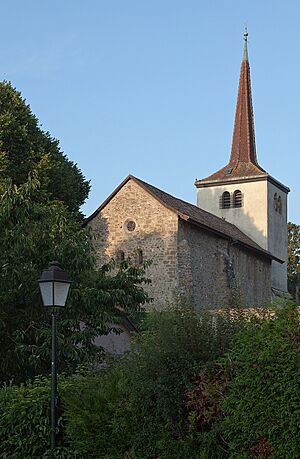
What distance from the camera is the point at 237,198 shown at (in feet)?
162

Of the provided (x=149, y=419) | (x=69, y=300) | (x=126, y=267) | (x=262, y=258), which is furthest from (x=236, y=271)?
(x=149, y=419)

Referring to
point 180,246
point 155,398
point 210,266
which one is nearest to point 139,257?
point 180,246

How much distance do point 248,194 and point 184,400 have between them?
40.8 m

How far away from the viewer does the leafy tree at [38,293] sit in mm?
14781

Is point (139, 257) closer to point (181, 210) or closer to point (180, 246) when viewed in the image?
point (180, 246)

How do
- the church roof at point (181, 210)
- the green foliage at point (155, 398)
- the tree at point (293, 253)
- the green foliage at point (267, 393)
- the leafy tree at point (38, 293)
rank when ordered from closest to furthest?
the green foliage at point (267, 393) → the green foliage at point (155, 398) → the leafy tree at point (38, 293) → the church roof at point (181, 210) → the tree at point (293, 253)

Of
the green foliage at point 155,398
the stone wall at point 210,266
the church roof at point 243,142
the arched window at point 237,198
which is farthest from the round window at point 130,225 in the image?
the green foliage at point 155,398

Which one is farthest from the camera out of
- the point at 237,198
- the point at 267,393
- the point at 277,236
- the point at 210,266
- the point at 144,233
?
the point at 277,236

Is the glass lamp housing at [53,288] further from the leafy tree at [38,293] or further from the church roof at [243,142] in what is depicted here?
the church roof at [243,142]

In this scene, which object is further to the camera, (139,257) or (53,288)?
(139,257)

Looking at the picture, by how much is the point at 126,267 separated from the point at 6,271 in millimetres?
3996

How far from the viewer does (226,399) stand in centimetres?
829

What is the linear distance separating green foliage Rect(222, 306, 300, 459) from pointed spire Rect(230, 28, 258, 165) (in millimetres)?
43095

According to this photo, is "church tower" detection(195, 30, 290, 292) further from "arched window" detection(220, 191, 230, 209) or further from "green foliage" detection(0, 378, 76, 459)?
"green foliage" detection(0, 378, 76, 459)
